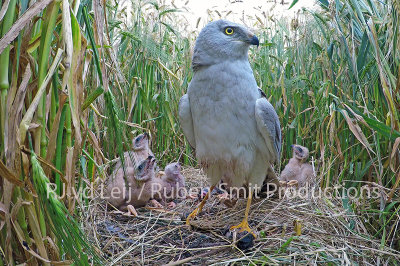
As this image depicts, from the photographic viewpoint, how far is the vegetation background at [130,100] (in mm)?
1487

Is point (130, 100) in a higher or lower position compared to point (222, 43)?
lower

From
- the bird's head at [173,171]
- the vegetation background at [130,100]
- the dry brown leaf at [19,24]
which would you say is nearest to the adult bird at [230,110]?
the vegetation background at [130,100]

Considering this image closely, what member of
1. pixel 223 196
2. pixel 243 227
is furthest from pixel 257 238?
pixel 223 196

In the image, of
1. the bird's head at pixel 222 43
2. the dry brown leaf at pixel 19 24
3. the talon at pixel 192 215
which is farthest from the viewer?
the talon at pixel 192 215

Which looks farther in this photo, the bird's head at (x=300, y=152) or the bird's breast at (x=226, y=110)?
the bird's head at (x=300, y=152)

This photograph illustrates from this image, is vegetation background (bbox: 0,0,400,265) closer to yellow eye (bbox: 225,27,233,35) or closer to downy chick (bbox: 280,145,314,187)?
downy chick (bbox: 280,145,314,187)

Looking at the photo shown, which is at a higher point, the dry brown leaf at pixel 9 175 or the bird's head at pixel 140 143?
the dry brown leaf at pixel 9 175

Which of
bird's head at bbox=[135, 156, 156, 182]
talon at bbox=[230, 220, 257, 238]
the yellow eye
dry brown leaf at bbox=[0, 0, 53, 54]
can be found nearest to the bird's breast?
the yellow eye

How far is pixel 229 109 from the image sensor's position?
2643mm

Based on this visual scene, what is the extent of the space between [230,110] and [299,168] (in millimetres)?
1432

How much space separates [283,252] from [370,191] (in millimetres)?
946

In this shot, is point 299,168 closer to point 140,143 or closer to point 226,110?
point 226,110

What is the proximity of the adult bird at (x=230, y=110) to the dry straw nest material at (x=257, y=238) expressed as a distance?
0.64ft

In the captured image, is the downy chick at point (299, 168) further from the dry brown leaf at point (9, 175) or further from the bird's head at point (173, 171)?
the dry brown leaf at point (9, 175)
